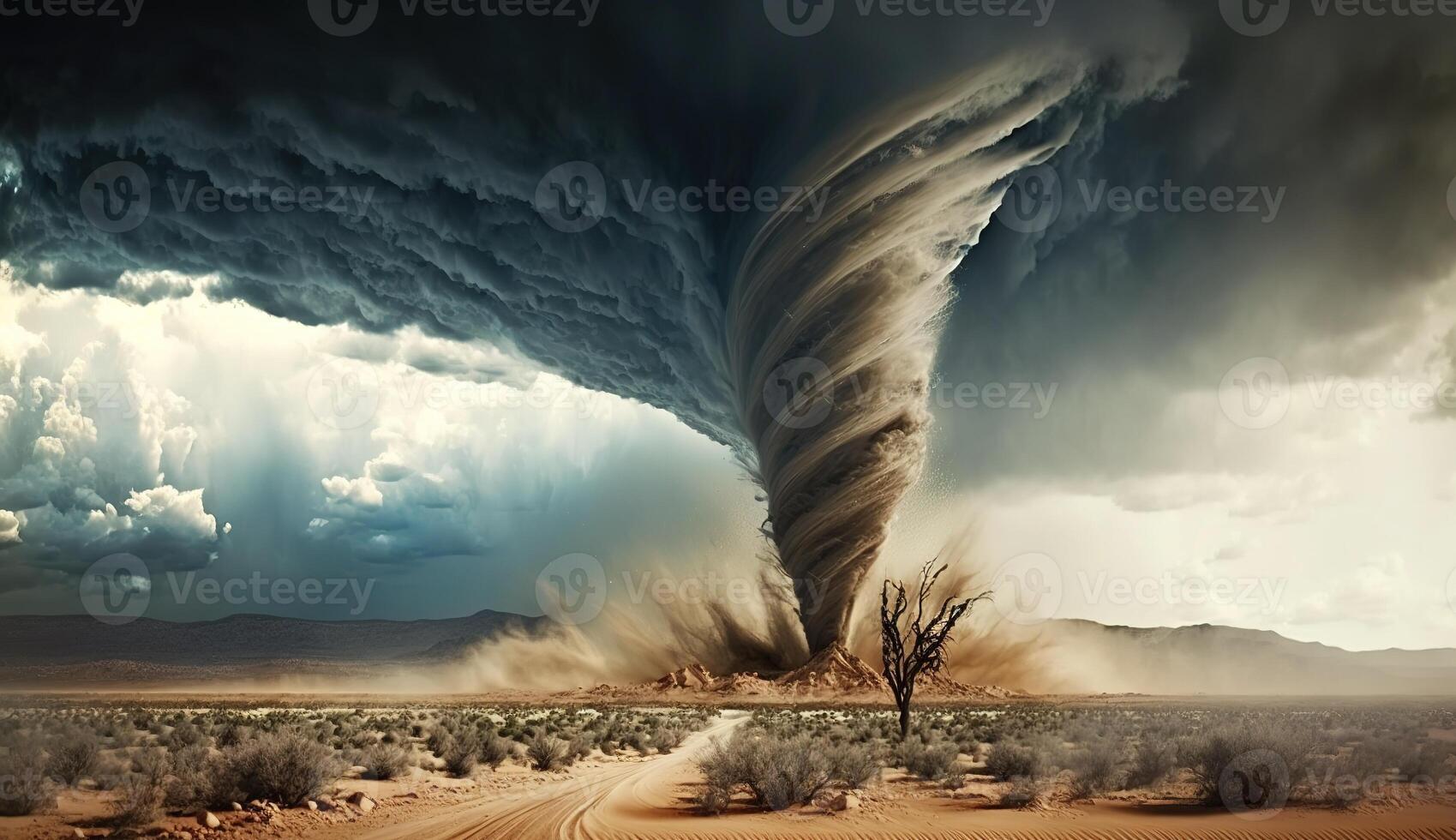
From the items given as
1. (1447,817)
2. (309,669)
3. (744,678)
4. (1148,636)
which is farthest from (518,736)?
(1148,636)

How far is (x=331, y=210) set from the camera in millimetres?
40062

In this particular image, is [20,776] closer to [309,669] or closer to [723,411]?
[723,411]

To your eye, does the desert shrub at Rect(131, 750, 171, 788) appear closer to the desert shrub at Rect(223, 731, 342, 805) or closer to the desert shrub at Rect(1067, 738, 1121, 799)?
the desert shrub at Rect(223, 731, 342, 805)

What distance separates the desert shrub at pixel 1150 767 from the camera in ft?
55.2

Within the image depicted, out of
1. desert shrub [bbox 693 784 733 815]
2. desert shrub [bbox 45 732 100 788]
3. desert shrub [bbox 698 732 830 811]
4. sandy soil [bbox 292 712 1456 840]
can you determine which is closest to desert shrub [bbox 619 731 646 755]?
desert shrub [bbox 698 732 830 811]

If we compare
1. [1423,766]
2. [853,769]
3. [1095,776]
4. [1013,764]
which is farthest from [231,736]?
[1423,766]

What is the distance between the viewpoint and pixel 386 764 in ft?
55.5

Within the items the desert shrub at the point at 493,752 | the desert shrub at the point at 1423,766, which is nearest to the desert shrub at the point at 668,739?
the desert shrub at the point at 493,752

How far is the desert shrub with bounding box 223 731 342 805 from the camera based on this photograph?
1345cm

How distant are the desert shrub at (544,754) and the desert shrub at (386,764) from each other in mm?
3297

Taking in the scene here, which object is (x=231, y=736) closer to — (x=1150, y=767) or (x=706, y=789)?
(x=706, y=789)

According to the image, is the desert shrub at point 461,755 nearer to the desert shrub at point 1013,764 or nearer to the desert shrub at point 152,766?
the desert shrub at point 152,766

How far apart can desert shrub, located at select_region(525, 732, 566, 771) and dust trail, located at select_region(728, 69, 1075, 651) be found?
58.7 ft

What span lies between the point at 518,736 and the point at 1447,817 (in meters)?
20.9
